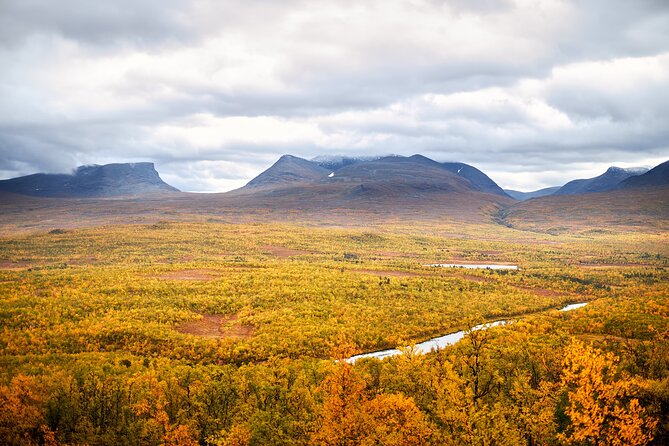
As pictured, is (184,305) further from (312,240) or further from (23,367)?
(312,240)

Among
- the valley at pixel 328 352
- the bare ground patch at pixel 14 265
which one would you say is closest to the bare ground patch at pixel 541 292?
the valley at pixel 328 352

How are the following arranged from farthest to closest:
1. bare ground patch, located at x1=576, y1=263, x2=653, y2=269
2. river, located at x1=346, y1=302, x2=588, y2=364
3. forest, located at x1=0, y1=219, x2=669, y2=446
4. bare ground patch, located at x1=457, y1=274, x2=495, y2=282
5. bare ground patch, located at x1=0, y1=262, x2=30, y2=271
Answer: bare ground patch, located at x1=576, y1=263, x2=653, y2=269, bare ground patch, located at x1=0, y1=262, x2=30, y2=271, bare ground patch, located at x1=457, y1=274, x2=495, y2=282, river, located at x1=346, y1=302, x2=588, y2=364, forest, located at x1=0, y1=219, x2=669, y2=446

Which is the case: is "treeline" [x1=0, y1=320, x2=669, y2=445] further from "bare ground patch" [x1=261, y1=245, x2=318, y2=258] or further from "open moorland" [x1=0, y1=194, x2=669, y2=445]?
"bare ground patch" [x1=261, y1=245, x2=318, y2=258]

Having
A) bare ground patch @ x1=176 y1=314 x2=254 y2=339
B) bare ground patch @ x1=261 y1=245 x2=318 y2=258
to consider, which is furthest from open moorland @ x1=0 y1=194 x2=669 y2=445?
bare ground patch @ x1=261 y1=245 x2=318 y2=258

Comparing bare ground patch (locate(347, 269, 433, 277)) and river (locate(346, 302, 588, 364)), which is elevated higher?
bare ground patch (locate(347, 269, 433, 277))

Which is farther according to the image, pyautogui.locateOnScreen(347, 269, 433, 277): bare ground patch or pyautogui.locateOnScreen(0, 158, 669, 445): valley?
pyautogui.locateOnScreen(347, 269, 433, 277): bare ground patch

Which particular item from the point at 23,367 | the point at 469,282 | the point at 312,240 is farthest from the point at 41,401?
the point at 312,240
